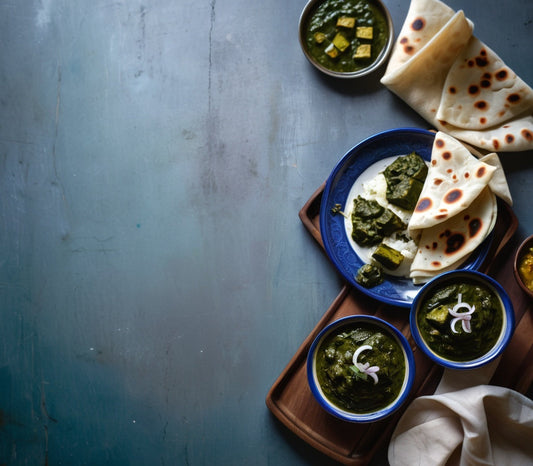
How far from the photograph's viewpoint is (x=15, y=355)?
310 cm

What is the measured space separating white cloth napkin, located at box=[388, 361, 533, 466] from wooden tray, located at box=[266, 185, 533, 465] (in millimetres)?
79

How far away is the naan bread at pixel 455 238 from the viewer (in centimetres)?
258

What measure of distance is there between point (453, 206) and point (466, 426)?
1.13 meters

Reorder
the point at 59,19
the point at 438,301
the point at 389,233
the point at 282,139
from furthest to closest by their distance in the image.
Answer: the point at 59,19 → the point at 282,139 → the point at 389,233 → the point at 438,301

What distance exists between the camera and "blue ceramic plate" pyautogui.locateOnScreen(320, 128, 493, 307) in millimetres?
2719

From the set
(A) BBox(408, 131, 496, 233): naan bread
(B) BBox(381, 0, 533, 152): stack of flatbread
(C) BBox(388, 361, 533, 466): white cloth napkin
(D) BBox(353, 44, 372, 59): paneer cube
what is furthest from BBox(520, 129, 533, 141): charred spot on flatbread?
(C) BBox(388, 361, 533, 466): white cloth napkin

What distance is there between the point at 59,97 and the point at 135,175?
73cm

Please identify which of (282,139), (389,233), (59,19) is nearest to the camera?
(389,233)

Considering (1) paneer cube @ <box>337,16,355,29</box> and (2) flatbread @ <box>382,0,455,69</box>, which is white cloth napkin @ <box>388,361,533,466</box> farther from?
(1) paneer cube @ <box>337,16,355,29</box>

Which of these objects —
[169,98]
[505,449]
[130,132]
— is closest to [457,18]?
[169,98]

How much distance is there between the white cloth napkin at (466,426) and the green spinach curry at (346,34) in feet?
6.09

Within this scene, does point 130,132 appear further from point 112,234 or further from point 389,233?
point 389,233

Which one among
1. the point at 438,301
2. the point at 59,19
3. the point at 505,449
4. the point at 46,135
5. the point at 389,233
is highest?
the point at 59,19

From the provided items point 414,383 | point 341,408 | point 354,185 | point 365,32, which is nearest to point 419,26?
point 365,32
